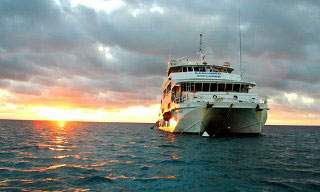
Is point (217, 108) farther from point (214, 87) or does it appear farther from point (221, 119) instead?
point (214, 87)

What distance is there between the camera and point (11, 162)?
44.5ft

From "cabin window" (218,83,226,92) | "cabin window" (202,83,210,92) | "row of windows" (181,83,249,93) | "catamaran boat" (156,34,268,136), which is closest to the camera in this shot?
"catamaran boat" (156,34,268,136)

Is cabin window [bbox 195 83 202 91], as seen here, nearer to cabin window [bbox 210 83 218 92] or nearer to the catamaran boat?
the catamaran boat

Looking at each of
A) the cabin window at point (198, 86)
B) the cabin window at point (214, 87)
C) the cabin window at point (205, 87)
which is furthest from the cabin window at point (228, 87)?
the cabin window at point (198, 86)

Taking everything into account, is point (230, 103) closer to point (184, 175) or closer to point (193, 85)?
point (193, 85)

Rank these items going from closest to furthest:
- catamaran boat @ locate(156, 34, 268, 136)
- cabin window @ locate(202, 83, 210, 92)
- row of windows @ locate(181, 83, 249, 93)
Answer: catamaran boat @ locate(156, 34, 268, 136)
row of windows @ locate(181, 83, 249, 93)
cabin window @ locate(202, 83, 210, 92)

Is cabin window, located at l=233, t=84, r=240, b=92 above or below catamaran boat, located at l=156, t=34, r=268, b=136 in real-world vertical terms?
above

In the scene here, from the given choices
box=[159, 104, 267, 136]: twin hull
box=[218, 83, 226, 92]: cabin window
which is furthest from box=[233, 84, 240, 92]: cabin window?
box=[159, 104, 267, 136]: twin hull

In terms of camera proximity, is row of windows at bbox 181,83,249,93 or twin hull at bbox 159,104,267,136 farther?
row of windows at bbox 181,83,249,93

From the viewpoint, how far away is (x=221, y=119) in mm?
26422

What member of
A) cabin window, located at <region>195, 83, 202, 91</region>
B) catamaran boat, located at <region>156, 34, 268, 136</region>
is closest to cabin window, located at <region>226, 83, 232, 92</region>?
catamaran boat, located at <region>156, 34, 268, 136</region>

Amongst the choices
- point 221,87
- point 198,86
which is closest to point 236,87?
point 221,87

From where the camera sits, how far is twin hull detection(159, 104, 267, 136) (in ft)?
83.0

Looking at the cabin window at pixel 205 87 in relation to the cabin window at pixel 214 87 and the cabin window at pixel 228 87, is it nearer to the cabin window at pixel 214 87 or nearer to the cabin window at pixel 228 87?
the cabin window at pixel 214 87
